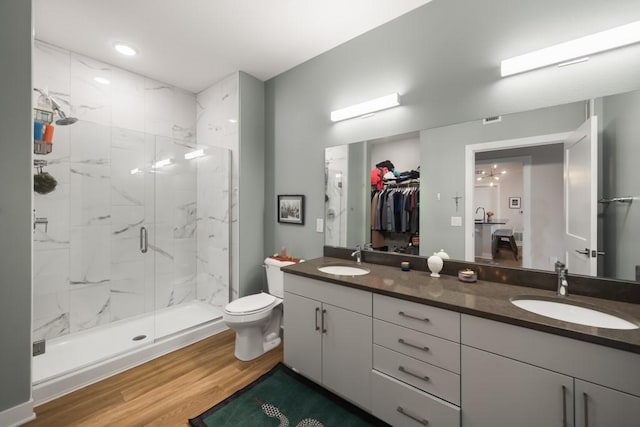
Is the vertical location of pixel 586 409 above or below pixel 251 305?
above

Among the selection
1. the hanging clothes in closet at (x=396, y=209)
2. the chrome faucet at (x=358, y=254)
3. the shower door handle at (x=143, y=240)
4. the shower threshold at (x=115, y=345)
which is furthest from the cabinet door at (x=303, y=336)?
the shower door handle at (x=143, y=240)

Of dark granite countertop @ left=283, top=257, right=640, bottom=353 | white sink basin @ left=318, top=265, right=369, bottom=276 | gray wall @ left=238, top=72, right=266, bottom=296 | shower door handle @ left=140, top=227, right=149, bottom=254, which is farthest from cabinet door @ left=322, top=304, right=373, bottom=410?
shower door handle @ left=140, top=227, right=149, bottom=254

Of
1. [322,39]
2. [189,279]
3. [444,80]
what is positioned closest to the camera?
[444,80]

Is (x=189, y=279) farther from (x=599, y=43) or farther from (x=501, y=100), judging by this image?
(x=599, y=43)

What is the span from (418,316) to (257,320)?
4.45 feet

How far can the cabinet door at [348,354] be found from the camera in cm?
152

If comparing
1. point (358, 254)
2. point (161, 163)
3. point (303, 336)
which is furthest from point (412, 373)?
point (161, 163)

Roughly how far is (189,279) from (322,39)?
2945mm

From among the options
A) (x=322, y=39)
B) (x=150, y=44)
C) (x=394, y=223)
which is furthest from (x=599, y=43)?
(x=150, y=44)

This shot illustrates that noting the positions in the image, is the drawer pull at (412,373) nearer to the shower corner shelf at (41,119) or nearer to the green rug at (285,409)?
the green rug at (285,409)

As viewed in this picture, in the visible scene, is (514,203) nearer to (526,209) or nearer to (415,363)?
(526,209)

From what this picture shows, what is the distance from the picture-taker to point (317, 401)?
67.1 inches

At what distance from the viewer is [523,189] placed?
4.98ft

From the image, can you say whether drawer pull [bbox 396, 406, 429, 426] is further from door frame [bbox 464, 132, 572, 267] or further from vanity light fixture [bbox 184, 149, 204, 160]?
vanity light fixture [bbox 184, 149, 204, 160]
